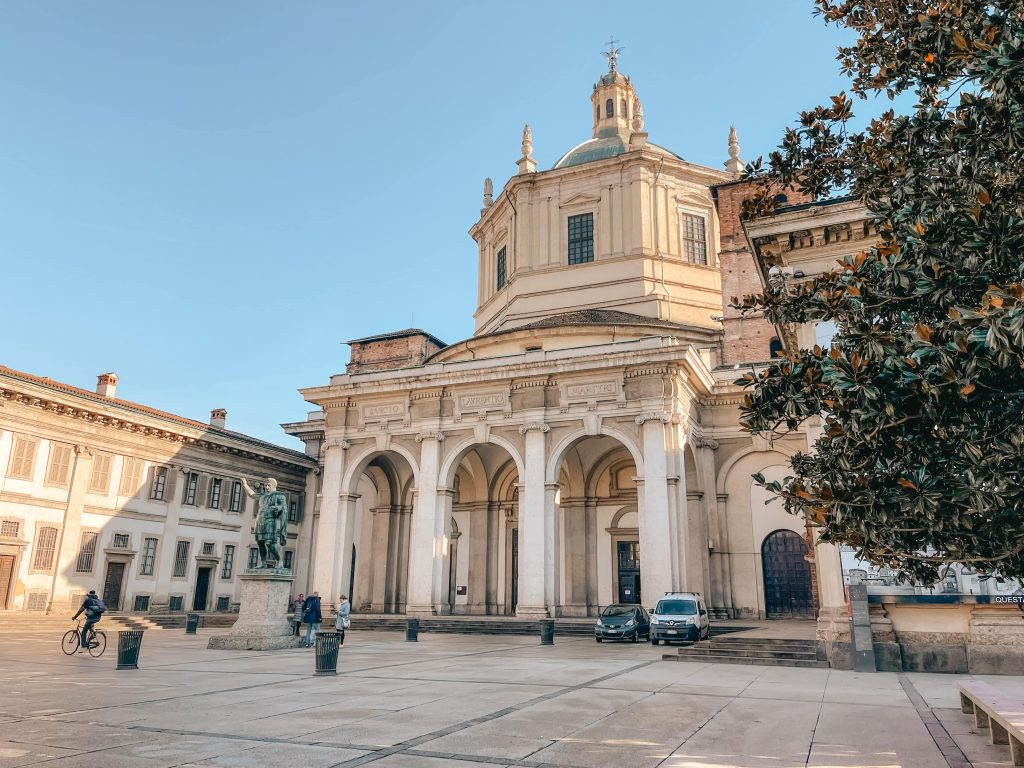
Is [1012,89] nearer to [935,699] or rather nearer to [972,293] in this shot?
[972,293]

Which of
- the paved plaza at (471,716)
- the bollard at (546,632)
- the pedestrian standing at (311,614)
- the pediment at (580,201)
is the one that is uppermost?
the pediment at (580,201)

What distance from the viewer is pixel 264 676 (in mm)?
11797

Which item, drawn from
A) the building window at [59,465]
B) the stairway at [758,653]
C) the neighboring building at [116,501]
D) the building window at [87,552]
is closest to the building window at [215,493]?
the neighboring building at [116,501]

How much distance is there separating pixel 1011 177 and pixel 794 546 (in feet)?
84.9

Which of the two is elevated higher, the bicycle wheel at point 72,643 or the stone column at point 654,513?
the stone column at point 654,513

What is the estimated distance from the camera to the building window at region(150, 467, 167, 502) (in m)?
32.5

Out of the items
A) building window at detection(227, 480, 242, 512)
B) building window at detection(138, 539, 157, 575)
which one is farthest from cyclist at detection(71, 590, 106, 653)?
building window at detection(227, 480, 242, 512)

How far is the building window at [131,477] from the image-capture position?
31044 millimetres

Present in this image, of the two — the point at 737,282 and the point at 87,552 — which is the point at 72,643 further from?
the point at 737,282

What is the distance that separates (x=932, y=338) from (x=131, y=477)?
107 ft

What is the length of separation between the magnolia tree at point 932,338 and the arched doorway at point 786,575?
2411 centimetres

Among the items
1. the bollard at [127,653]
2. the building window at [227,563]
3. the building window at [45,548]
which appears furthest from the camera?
the building window at [227,563]

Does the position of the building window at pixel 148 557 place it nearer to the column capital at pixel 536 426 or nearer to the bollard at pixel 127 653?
the column capital at pixel 536 426

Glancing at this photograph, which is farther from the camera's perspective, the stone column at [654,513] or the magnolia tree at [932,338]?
the stone column at [654,513]
